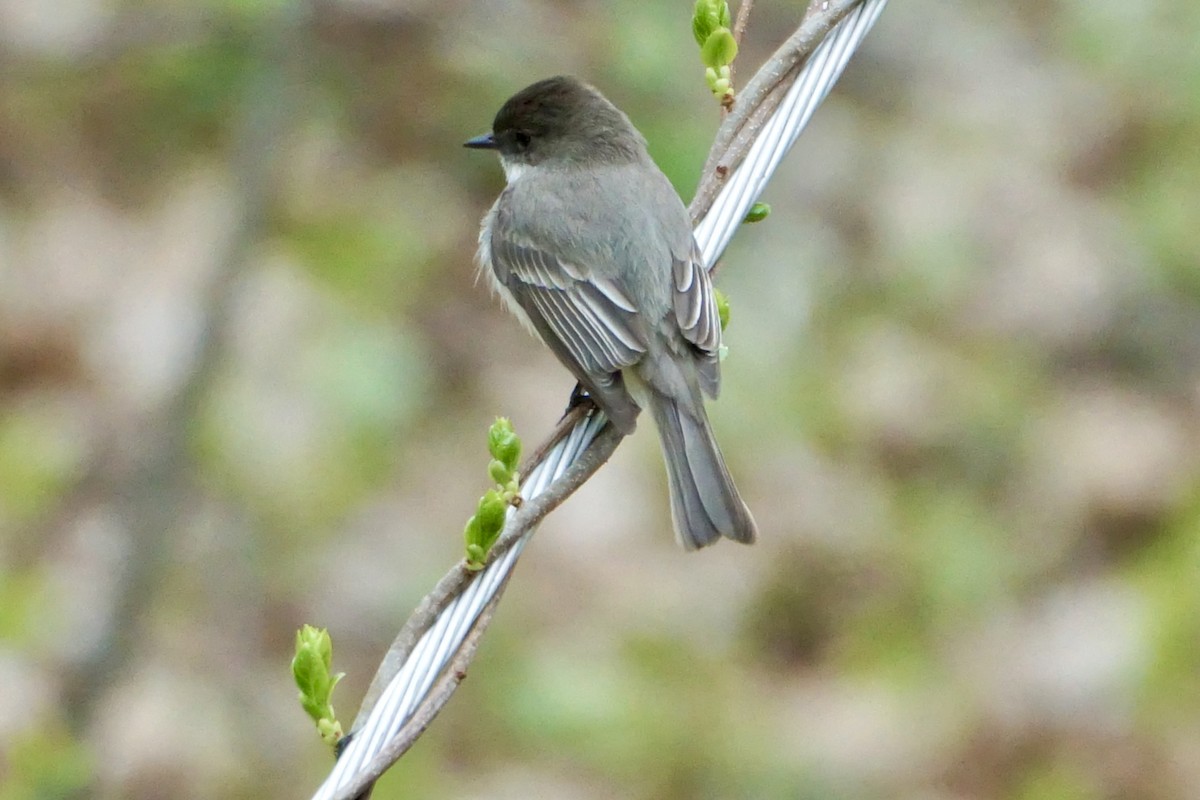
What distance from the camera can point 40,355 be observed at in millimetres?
5922

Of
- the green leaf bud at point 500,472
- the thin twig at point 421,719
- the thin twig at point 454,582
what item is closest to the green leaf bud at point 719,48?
the thin twig at point 454,582

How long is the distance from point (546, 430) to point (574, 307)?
232 centimetres

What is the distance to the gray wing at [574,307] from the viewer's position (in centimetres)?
346

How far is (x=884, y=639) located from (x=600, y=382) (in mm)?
2615

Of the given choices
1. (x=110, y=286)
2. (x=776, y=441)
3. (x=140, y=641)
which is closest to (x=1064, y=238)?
(x=776, y=441)

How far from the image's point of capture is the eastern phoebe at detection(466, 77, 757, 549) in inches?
130

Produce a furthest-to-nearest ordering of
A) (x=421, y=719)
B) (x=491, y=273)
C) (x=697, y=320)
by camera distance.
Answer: (x=491, y=273)
(x=697, y=320)
(x=421, y=719)

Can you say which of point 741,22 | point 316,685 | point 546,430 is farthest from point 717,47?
point 546,430

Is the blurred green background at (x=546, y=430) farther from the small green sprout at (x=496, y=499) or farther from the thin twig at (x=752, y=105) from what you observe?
the small green sprout at (x=496, y=499)

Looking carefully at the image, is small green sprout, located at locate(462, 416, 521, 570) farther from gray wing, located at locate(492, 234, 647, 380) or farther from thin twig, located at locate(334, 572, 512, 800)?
gray wing, located at locate(492, 234, 647, 380)

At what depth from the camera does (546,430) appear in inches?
234

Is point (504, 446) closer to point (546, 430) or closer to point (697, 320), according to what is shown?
point (697, 320)

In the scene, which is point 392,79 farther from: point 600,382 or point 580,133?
point 600,382

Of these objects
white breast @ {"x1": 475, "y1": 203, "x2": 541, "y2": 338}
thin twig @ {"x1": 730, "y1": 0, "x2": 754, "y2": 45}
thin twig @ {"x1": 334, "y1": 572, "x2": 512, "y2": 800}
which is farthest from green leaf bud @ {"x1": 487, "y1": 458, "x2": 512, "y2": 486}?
white breast @ {"x1": 475, "y1": 203, "x2": 541, "y2": 338}
